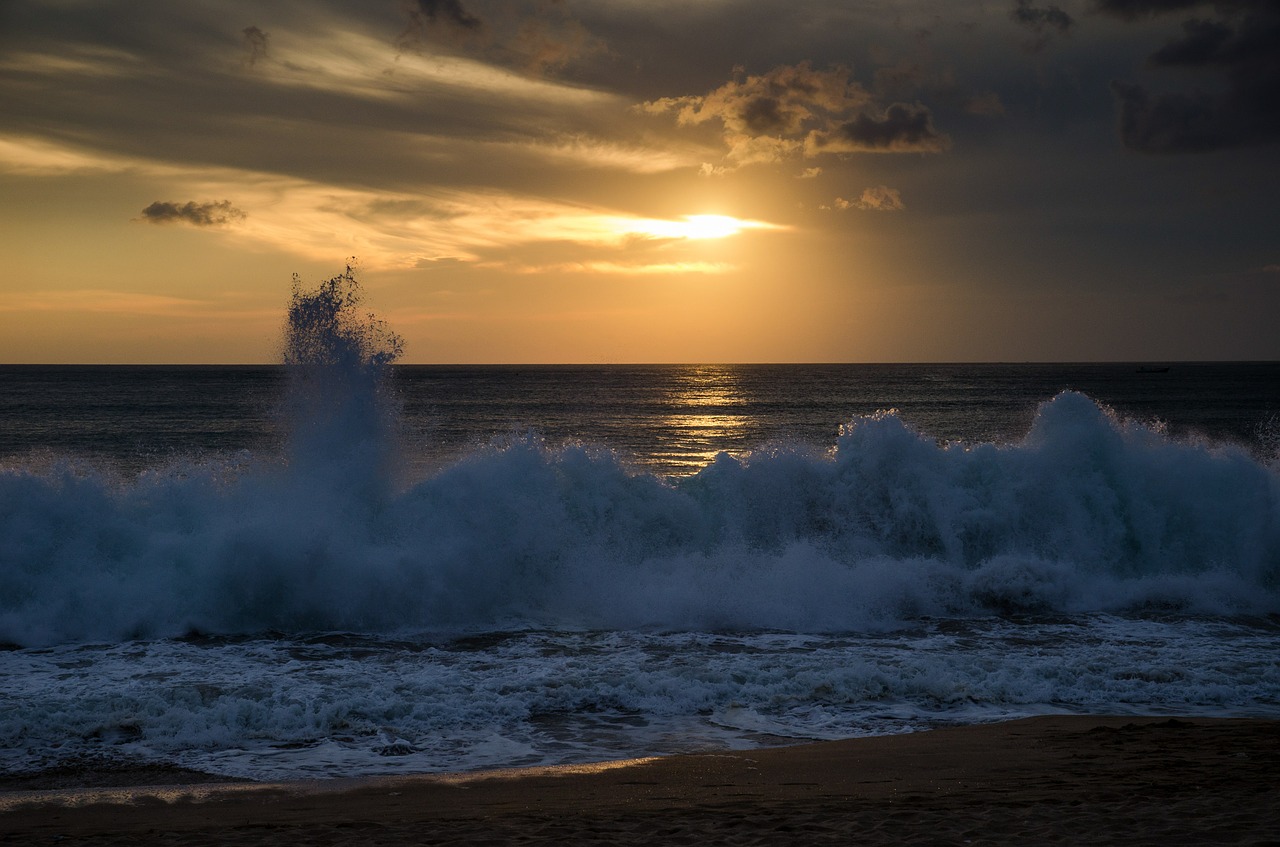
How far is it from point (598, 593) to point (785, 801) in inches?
303

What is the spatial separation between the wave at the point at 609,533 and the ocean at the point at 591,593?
0.05 meters

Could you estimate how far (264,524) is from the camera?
1409 cm

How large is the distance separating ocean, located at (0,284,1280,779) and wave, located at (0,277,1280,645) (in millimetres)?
48

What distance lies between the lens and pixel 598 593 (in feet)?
47.2

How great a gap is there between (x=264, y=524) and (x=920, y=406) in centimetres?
6378

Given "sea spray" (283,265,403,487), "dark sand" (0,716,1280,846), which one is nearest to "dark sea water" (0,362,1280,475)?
"sea spray" (283,265,403,487)

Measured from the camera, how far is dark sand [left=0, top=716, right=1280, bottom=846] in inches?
242

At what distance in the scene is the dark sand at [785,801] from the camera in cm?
615

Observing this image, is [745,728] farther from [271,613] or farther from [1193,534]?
[1193,534]

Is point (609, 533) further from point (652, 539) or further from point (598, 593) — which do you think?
point (598, 593)

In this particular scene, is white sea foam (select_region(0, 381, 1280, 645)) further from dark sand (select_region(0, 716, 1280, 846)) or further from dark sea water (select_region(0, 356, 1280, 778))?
dark sand (select_region(0, 716, 1280, 846))

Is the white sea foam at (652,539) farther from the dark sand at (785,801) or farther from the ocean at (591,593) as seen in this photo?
the dark sand at (785,801)

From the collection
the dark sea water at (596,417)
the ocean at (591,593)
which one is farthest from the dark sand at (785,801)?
the dark sea water at (596,417)

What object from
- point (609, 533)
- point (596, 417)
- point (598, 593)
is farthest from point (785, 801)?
point (596, 417)
